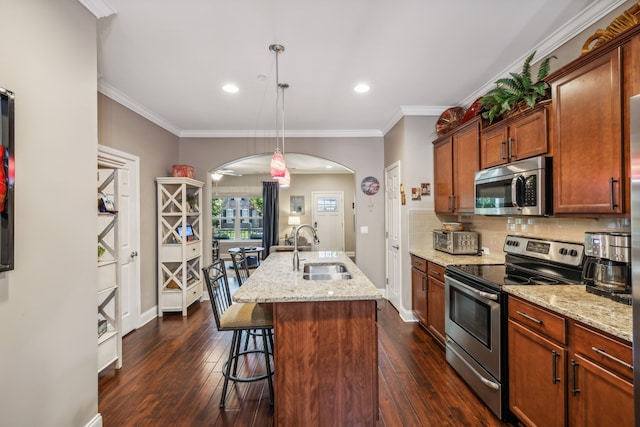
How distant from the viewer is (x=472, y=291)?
2246 mm

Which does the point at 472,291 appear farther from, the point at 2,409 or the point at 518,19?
the point at 2,409

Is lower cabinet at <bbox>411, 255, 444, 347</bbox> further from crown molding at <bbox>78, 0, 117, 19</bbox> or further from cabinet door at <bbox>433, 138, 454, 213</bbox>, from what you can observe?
crown molding at <bbox>78, 0, 117, 19</bbox>

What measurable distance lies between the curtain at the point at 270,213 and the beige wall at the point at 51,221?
670cm

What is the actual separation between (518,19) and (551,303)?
6.09 ft

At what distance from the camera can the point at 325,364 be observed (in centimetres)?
184

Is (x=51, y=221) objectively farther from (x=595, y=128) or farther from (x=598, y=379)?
(x=595, y=128)

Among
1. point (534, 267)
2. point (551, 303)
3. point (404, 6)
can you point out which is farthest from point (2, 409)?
point (534, 267)

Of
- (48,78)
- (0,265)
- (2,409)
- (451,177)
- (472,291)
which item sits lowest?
(2,409)

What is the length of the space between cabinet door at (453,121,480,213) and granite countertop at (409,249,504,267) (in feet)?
1.56

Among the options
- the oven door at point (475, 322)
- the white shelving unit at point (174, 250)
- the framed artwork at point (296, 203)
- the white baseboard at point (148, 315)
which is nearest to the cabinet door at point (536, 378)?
the oven door at point (475, 322)

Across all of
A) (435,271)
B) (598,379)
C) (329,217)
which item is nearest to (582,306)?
(598,379)

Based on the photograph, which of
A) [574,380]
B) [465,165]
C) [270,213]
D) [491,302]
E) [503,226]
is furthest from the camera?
[270,213]

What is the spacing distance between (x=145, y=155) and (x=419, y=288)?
3.68 meters

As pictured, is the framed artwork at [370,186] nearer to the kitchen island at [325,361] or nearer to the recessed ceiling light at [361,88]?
the recessed ceiling light at [361,88]
